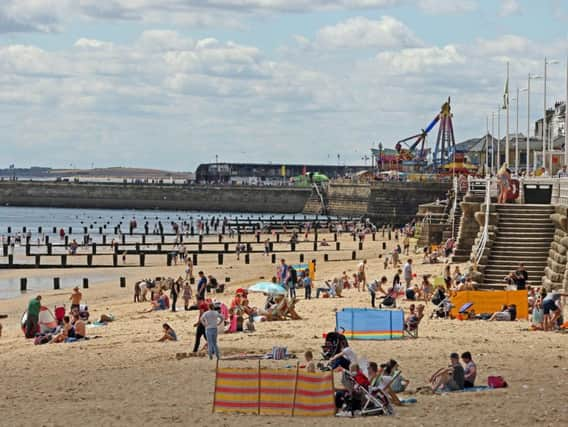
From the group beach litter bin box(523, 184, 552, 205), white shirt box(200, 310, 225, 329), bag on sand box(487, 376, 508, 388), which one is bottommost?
bag on sand box(487, 376, 508, 388)

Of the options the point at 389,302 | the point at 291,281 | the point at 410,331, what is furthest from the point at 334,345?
the point at 291,281

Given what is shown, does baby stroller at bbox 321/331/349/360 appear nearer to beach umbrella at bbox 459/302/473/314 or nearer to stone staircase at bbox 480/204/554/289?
beach umbrella at bbox 459/302/473/314

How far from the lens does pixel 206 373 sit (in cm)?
1823

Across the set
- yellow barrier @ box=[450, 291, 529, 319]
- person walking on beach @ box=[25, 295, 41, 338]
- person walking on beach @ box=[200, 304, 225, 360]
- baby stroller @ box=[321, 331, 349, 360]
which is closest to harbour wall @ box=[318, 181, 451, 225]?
yellow barrier @ box=[450, 291, 529, 319]

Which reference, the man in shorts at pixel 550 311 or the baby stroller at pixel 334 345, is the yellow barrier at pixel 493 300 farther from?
the baby stroller at pixel 334 345

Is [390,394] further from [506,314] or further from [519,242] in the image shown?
[519,242]

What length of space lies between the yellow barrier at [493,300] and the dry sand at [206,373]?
0.60 meters

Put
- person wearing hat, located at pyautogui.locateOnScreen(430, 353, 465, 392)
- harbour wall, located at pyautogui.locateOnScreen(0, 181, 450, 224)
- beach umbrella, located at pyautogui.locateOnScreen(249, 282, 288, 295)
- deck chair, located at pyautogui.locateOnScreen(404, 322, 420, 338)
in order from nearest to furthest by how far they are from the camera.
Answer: person wearing hat, located at pyautogui.locateOnScreen(430, 353, 465, 392) → deck chair, located at pyautogui.locateOnScreen(404, 322, 420, 338) → beach umbrella, located at pyautogui.locateOnScreen(249, 282, 288, 295) → harbour wall, located at pyautogui.locateOnScreen(0, 181, 450, 224)

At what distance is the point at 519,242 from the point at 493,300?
234 inches

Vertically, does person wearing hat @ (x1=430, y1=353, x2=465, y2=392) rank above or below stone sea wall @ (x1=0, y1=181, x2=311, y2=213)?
below

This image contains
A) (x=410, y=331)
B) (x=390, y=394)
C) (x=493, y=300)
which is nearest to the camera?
(x=390, y=394)

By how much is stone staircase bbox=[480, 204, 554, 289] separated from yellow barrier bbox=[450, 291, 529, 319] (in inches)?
148

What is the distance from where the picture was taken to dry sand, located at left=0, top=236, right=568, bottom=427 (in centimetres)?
1523

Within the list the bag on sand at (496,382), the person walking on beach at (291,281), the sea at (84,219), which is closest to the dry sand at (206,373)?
the bag on sand at (496,382)
